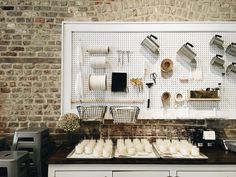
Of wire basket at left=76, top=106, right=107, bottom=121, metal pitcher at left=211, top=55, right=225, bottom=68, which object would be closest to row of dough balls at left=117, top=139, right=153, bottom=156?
wire basket at left=76, top=106, right=107, bottom=121

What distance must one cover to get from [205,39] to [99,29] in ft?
4.11

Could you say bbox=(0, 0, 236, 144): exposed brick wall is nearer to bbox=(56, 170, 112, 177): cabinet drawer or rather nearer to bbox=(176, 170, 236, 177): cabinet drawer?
bbox=(56, 170, 112, 177): cabinet drawer

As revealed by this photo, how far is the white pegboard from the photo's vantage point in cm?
356

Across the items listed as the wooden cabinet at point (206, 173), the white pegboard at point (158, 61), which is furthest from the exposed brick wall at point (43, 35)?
the wooden cabinet at point (206, 173)

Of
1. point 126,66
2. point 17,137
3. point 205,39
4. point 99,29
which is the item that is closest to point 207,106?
point 205,39

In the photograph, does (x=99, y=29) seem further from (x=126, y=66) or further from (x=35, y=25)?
(x=35, y=25)

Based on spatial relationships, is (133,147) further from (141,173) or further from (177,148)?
(177,148)

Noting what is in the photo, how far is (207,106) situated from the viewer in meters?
3.56

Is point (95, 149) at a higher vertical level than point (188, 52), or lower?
lower

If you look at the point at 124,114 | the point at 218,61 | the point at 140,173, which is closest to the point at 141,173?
the point at 140,173

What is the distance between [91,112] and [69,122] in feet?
0.97

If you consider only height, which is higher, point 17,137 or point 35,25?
point 35,25

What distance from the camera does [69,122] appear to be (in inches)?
128

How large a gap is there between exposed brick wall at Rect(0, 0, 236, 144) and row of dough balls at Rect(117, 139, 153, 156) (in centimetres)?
88
